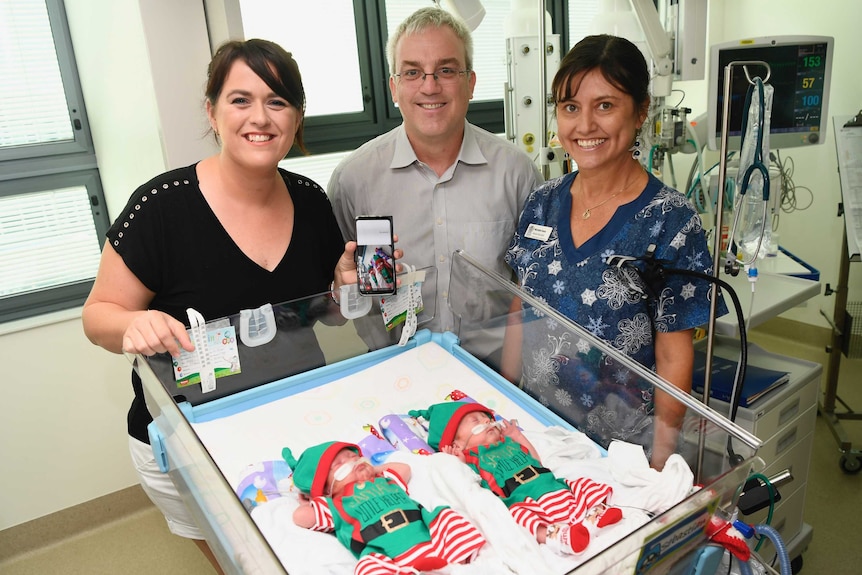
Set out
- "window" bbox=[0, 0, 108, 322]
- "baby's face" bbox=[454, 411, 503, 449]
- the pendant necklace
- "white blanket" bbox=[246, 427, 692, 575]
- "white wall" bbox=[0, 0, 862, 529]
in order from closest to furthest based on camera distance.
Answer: "white blanket" bbox=[246, 427, 692, 575]
"baby's face" bbox=[454, 411, 503, 449]
the pendant necklace
"white wall" bbox=[0, 0, 862, 529]
"window" bbox=[0, 0, 108, 322]

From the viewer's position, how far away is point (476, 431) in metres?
1.15

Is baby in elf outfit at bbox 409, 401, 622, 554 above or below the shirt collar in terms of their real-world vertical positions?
below

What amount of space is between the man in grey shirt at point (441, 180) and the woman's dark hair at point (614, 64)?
380mm

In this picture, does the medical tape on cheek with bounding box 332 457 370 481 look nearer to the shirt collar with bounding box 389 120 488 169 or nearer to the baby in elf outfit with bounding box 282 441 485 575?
the baby in elf outfit with bounding box 282 441 485 575

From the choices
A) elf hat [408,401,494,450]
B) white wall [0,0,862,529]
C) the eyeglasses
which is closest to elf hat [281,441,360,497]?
elf hat [408,401,494,450]

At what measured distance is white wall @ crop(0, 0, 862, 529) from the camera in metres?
1.95

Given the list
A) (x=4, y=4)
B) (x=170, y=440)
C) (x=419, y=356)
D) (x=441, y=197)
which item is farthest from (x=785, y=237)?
(x=4, y=4)

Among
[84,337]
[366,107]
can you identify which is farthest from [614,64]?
[366,107]

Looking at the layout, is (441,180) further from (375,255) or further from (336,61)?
(336,61)

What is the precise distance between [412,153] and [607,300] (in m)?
0.69

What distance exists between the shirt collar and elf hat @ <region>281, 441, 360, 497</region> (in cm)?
87

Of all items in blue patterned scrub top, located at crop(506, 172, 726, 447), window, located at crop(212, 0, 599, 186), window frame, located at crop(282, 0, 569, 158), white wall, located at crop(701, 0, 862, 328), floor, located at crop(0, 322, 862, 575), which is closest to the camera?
blue patterned scrub top, located at crop(506, 172, 726, 447)

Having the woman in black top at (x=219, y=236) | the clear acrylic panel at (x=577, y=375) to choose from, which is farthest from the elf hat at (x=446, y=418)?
the woman in black top at (x=219, y=236)

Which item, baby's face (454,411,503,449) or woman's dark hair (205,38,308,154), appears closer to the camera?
baby's face (454,411,503,449)
